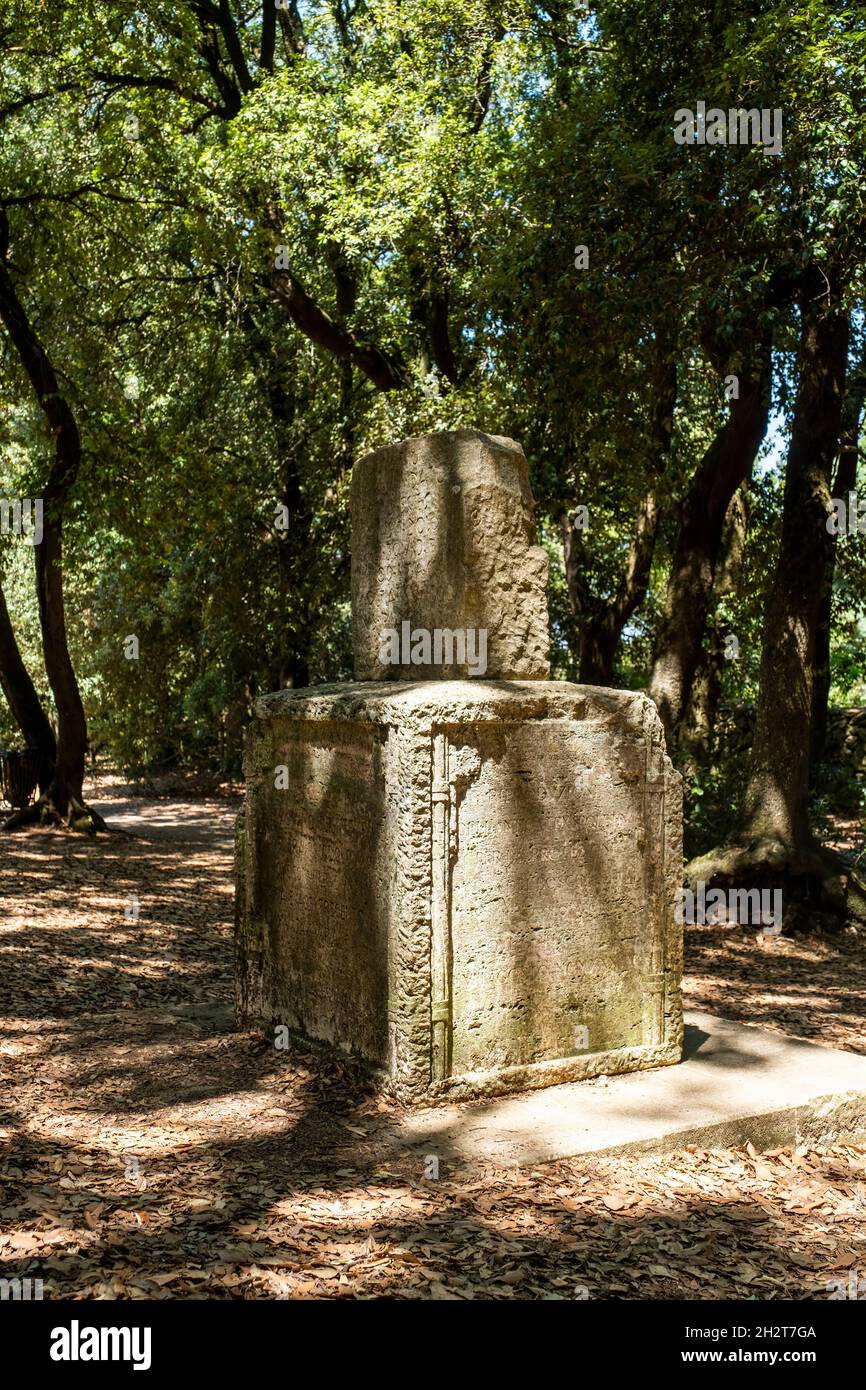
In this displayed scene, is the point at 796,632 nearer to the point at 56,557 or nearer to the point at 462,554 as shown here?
the point at 462,554

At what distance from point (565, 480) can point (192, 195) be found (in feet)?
16.6

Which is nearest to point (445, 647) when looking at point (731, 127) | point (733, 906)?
point (731, 127)

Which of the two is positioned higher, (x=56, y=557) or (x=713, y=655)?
(x=56, y=557)

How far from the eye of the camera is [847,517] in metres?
12.2

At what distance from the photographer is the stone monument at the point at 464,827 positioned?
4918 mm

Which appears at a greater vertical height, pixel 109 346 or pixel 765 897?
pixel 109 346

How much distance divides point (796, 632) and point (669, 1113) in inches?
241

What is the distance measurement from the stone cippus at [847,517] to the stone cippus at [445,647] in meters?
5.85

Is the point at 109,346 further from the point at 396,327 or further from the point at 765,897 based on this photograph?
the point at 765,897

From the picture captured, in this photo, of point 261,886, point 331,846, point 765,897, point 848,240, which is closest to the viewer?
point 331,846

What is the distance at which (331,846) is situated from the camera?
5.45m

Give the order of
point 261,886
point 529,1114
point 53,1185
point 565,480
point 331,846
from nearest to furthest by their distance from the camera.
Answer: point 53,1185 → point 529,1114 → point 331,846 → point 261,886 → point 565,480

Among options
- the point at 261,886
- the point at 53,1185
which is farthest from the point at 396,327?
the point at 53,1185

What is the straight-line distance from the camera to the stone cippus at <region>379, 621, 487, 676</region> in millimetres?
5367
